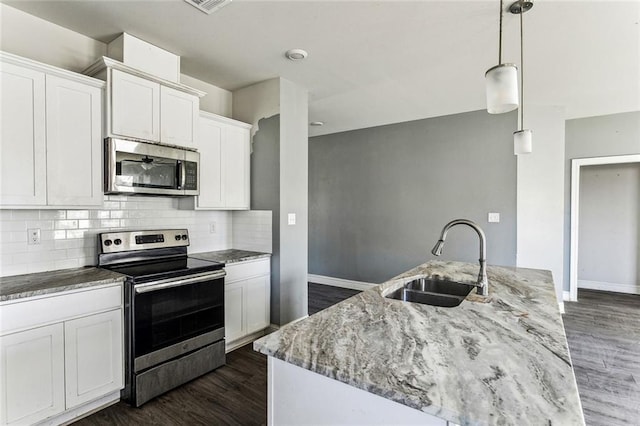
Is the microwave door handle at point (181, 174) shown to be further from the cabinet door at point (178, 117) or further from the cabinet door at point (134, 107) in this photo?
the cabinet door at point (134, 107)

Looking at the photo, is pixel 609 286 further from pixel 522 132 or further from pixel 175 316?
pixel 175 316

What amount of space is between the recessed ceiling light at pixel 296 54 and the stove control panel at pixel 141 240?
181 cm

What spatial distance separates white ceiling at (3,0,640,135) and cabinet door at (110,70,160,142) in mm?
371

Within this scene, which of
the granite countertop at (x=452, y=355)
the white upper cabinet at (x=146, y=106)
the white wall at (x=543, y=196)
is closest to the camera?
the granite countertop at (x=452, y=355)

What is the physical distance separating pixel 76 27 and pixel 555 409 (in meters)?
3.33

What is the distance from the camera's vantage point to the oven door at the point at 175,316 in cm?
219

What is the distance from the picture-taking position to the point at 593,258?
545 cm

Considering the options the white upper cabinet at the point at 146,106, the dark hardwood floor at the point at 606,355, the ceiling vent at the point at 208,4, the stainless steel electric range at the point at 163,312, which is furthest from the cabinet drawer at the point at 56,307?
the dark hardwood floor at the point at 606,355

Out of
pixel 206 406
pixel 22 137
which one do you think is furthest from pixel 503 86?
pixel 22 137

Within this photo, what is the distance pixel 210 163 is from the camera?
10.2ft

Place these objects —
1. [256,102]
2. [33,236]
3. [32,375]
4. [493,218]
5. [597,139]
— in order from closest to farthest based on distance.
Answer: [32,375], [33,236], [256,102], [493,218], [597,139]

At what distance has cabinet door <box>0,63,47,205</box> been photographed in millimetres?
1938

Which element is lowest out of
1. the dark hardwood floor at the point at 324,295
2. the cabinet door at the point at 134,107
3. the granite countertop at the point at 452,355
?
the dark hardwood floor at the point at 324,295

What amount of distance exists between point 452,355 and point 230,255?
8.25ft
